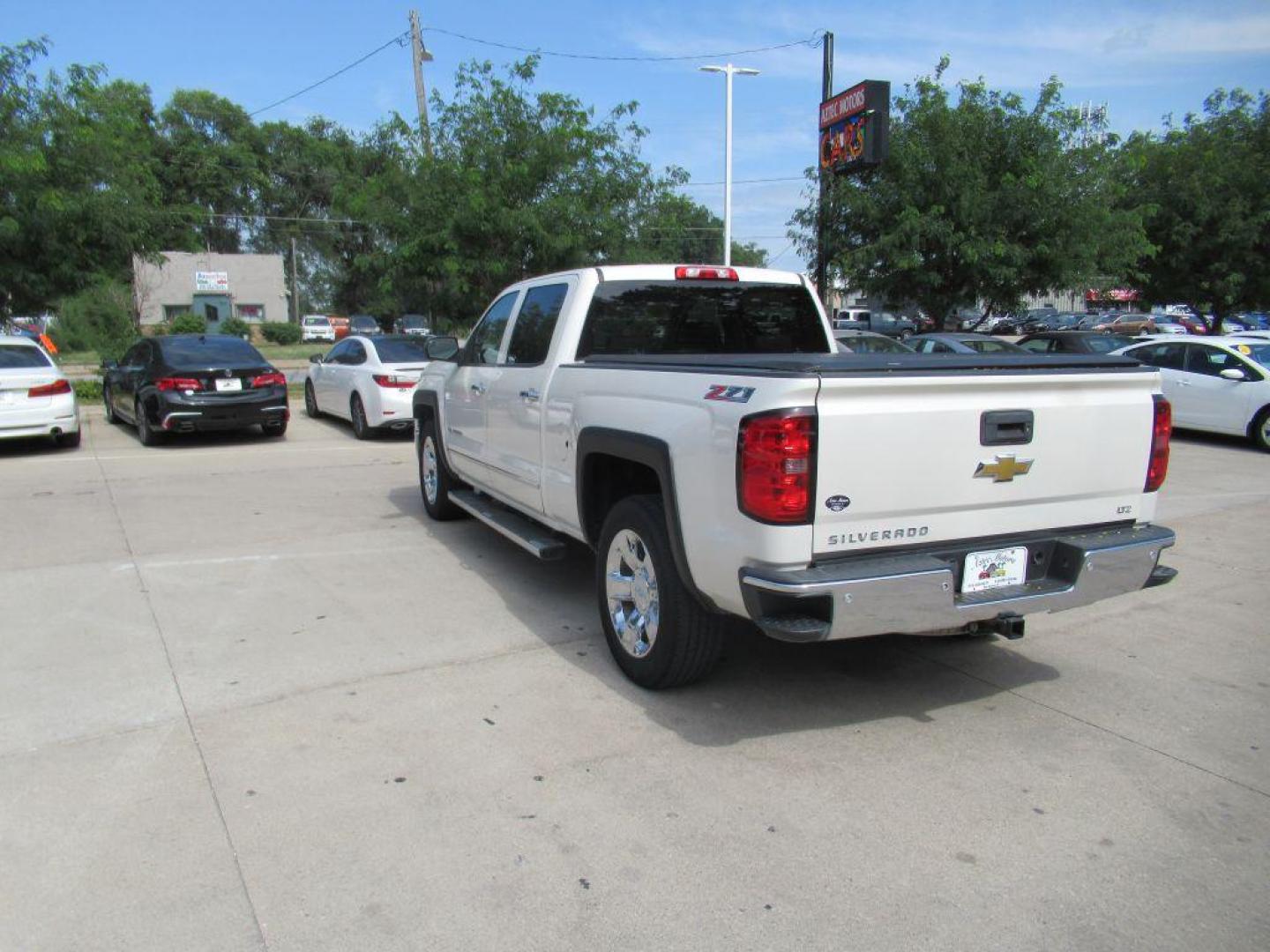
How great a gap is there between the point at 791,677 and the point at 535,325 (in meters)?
2.67

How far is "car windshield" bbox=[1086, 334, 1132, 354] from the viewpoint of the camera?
15.4 m

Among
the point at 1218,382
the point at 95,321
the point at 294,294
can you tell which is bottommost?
the point at 1218,382

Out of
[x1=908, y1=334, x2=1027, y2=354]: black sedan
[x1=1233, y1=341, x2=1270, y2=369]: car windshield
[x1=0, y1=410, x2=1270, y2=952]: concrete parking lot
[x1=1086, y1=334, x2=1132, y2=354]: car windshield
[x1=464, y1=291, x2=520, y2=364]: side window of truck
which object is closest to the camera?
[x1=0, y1=410, x2=1270, y2=952]: concrete parking lot

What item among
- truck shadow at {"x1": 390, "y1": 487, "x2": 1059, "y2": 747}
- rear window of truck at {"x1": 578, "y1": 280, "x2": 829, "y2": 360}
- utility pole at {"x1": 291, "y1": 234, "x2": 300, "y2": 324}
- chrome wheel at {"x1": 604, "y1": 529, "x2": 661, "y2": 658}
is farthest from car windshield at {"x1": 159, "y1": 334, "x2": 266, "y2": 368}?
utility pole at {"x1": 291, "y1": 234, "x2": 300, "y2": 324}

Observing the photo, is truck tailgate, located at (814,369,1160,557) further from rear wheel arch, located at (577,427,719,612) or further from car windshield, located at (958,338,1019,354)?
car windshield, located at (958,338,1019,354)

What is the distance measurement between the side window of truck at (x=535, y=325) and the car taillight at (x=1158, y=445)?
123 inches

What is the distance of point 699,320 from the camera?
5.70m

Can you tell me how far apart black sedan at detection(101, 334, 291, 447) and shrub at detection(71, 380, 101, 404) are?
6.37 meters

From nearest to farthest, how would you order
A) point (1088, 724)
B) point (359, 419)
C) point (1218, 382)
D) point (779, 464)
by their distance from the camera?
1. point (779, 464)
2. point (1088, 724)
3. point (359, 419)
4. point (1218, 382)

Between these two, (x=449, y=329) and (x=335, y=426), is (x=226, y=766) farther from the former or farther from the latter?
(x=449, y=329)

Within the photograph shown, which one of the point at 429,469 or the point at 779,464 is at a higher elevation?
the point at 779,464

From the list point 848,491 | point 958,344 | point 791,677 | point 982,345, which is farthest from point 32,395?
point 982,345

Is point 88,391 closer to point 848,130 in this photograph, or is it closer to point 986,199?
point 848,130

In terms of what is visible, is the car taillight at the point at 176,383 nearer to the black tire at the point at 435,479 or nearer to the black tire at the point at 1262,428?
the black tire at the point at 435,479
